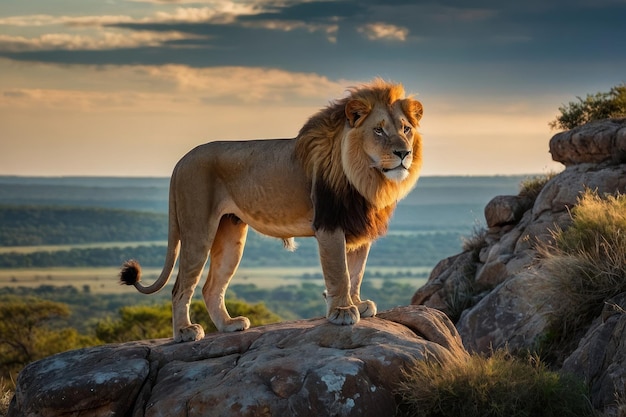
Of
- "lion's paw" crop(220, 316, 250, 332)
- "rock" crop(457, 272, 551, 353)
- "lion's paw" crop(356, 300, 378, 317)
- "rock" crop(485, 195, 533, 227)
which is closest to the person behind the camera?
"lion's paw" crop(356, 300, 378, 317)

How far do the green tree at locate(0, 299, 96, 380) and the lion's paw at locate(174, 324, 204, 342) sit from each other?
3650 cm

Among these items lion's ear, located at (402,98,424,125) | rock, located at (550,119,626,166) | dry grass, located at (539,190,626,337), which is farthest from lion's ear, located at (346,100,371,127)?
rock, located at (550,119,626,166)

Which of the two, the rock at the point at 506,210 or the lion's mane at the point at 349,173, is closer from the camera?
the lion's mane at the point at 349,173

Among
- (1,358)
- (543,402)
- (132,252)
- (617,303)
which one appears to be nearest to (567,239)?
(617,303)

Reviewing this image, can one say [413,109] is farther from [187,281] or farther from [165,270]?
[165,270]

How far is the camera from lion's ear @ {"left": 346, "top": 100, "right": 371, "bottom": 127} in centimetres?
1016

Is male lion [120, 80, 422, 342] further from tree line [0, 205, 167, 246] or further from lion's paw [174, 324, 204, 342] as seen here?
tree line [0, 205, 167, 246]

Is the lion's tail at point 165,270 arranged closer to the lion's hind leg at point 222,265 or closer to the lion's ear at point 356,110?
the lion's hind leg at point 222,265

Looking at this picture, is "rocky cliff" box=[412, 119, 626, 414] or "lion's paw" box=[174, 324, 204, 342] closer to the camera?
"lion's paw" box=[174, 324, 204, 342]

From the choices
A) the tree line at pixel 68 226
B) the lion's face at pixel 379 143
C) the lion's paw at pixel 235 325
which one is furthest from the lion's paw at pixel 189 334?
the tree line at pixel 68 226

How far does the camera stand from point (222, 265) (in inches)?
446

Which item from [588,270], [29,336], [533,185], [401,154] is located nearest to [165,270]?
[401,154]

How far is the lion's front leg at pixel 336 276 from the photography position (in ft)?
33.2

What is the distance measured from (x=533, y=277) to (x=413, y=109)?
5.25 meters
